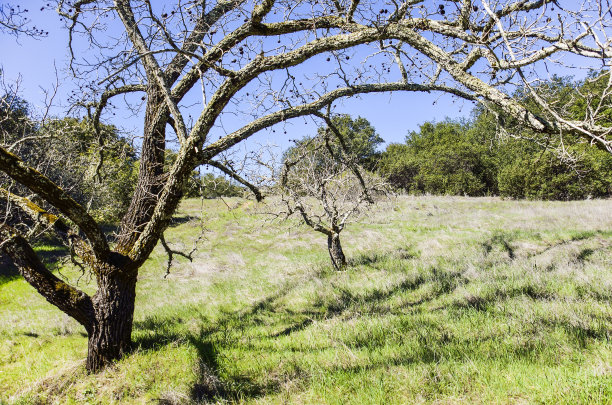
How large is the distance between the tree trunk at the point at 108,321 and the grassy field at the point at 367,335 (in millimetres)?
224

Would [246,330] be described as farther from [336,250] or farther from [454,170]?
[454,170]

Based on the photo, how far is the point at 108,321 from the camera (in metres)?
4.31

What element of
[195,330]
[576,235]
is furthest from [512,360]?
[576,235]

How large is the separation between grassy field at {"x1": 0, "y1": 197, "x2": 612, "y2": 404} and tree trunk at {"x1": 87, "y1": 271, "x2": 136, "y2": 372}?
0.74ft

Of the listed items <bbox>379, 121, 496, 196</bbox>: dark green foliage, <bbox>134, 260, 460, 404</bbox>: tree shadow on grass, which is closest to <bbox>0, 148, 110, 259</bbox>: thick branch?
<bbox>134, 260, 460, 404</bbox>: tree shadow on grass

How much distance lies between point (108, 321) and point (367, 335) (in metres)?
3.69

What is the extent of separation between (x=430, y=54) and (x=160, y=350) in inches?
215

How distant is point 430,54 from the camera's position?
3.65 meters

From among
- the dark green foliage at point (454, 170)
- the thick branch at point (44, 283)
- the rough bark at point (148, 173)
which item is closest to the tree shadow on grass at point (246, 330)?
the thick branch at point (44, 283)

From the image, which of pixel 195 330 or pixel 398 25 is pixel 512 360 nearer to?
pixel 398 25

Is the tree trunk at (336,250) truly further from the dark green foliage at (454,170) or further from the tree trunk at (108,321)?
the dark green foliage at (454,170)

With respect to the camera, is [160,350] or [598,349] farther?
→ [160,350]

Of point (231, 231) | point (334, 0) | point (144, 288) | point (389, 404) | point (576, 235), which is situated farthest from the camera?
point (231, 231)

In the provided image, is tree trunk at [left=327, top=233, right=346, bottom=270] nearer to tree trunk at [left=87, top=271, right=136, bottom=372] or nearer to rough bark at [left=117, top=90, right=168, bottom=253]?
rough bark at [left=117, top=90, right=168, bottom=253]
